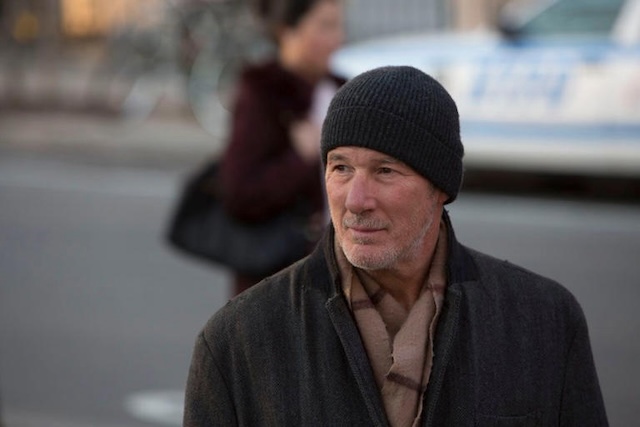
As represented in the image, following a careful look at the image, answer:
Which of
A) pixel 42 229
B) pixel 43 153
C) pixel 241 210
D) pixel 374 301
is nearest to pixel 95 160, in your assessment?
pixel 43 153

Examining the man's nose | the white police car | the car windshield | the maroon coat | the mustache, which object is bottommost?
the mustache

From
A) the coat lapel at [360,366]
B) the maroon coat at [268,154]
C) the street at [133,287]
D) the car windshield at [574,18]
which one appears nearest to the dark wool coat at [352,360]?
the coat lapel at [360,366]

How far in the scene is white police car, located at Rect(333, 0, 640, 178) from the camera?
10.3 metres

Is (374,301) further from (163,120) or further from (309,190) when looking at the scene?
(163,120)

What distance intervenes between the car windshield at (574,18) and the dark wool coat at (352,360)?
8.65 meters

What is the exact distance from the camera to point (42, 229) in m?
10.7

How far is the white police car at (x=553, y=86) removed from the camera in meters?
10.3

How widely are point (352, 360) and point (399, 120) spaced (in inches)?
16.2

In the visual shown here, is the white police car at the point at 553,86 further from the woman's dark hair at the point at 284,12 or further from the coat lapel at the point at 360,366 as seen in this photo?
the coat lapel at the point at 360,366

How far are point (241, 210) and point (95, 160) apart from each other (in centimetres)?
1014

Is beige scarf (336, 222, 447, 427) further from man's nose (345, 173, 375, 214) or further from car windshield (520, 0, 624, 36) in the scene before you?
car windshield (520, 0, 624, 36)

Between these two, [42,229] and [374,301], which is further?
[42,229]

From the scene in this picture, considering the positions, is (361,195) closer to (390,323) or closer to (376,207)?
(376,207)

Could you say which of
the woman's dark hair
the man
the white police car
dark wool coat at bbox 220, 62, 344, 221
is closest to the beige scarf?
the man
